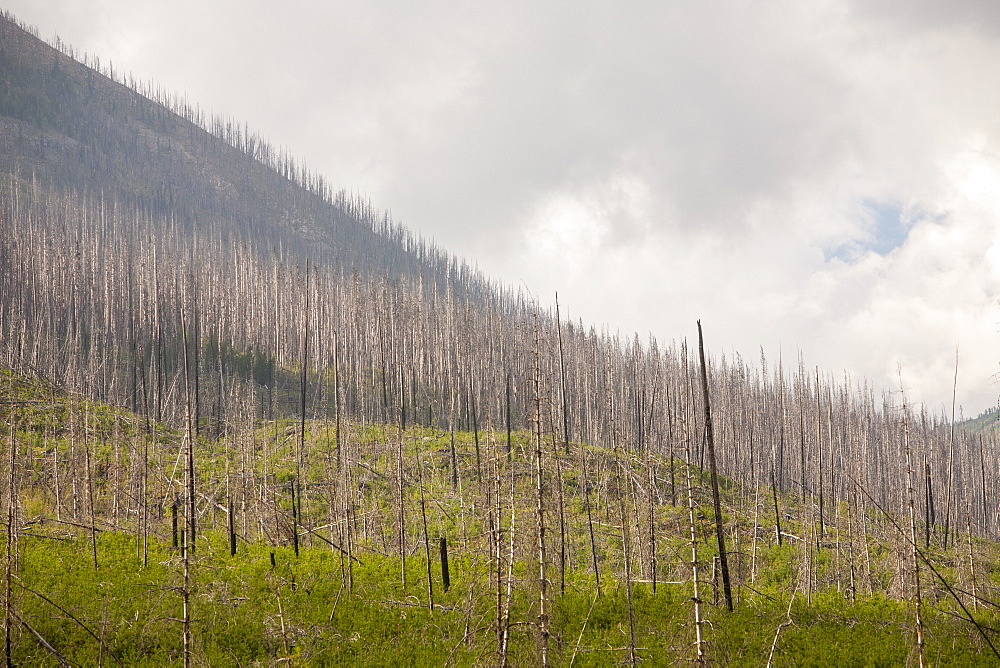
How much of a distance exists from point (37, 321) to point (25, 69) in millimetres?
110981

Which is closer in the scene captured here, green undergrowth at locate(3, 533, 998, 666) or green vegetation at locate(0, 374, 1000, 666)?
green vegetation at locate(0, 374, 1000, 666)

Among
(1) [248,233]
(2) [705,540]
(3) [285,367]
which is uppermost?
(1) [248,233]

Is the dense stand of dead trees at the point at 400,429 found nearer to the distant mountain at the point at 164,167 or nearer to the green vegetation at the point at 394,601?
the green vegetation at the point at 394,601

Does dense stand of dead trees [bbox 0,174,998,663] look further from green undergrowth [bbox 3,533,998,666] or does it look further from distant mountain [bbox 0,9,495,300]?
distant mountain [bbox 0,9,495,300]

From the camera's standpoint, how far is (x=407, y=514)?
20281mm

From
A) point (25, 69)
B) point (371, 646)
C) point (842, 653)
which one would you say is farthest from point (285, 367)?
point (25, 69)

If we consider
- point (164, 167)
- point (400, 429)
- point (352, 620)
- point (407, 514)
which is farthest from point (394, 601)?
point (164, 167)

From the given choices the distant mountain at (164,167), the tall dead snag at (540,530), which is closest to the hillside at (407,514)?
the tall dead snag at (540,530)

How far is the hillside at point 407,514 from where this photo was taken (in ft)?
27.6

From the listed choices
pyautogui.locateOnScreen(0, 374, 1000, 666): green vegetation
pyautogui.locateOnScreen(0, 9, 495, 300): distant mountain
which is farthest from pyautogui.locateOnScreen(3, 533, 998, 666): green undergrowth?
pyautogui.locateOnScreen(0, 9, 495, 300): distant mountain

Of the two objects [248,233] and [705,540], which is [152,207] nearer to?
[248,233]

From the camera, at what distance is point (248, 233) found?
116875 millimetres

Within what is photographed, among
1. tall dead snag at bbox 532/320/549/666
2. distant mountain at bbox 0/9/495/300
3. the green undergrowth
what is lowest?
the green undergrowth

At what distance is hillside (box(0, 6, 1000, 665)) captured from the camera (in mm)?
8406
